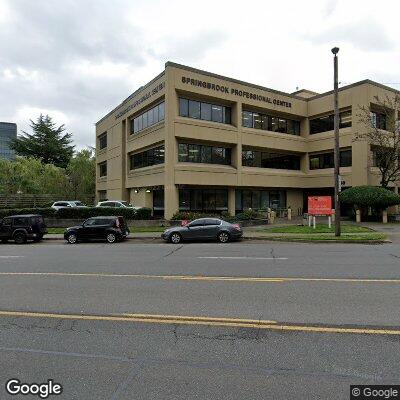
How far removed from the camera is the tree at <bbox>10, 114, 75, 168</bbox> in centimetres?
6500

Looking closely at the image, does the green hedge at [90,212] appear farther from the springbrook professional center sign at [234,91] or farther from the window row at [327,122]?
the window row at [327,122]

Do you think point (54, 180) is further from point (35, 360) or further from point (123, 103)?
point (35, 360)

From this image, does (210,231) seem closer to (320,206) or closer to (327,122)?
(320,206)

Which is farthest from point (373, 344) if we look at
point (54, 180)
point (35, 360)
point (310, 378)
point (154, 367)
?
point (54, 180)

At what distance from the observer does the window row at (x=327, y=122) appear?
35.7 metres

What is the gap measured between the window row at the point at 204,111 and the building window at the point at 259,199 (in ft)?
21.8

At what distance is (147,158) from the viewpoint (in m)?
34.2

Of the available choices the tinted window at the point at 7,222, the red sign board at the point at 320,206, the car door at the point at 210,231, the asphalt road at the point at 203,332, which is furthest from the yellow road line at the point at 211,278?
the red sign board at the point at 320,206

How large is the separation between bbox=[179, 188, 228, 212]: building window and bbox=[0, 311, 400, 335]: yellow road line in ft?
81.9

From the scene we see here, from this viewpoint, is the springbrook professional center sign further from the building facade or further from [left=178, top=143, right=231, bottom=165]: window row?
[left=178, top=143, right=231, bottom=165]: window row

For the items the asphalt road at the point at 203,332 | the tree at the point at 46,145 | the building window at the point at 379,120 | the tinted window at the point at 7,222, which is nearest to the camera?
the asphalt road at the point at 203,332

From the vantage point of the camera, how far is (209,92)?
31.1 meters

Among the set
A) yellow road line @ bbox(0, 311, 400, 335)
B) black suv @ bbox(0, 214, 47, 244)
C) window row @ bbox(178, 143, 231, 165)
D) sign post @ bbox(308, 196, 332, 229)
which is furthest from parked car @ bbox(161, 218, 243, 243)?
yellow road line @ bbox(0, 311, 400, 335)

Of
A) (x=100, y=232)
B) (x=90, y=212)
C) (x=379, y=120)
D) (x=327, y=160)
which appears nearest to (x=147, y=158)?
(x=90, y=212)
